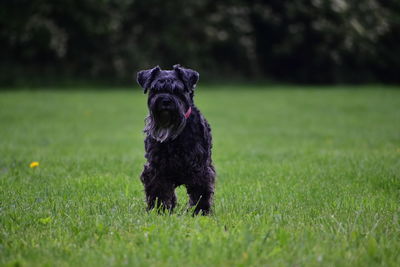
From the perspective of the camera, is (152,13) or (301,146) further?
(152,13)

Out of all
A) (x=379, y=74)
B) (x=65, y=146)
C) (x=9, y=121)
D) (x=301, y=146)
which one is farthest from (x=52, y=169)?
(x=379, y=74)

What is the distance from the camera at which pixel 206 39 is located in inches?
1454

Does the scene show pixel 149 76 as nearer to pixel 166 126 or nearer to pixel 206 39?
pixel 166 126

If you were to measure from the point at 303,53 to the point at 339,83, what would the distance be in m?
3.91

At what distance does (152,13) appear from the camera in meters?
34.8

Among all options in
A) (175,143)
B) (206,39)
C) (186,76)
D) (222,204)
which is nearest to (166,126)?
(175,143)

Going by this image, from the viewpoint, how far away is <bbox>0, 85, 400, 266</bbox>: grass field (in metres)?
3.85

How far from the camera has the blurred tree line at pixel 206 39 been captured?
30.7 meters

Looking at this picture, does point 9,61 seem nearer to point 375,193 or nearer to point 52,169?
point 52,169

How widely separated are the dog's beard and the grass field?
855 mm

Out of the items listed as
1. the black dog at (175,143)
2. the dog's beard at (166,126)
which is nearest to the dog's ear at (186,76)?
the black dog at (175,143)

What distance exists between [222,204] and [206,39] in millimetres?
32149

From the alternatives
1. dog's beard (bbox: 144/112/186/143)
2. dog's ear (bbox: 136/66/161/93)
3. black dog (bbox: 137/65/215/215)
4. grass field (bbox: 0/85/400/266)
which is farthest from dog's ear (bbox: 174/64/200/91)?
grass field (bbox: 0/85/400/266)

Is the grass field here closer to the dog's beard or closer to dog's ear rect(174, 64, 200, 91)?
the dog's beard
